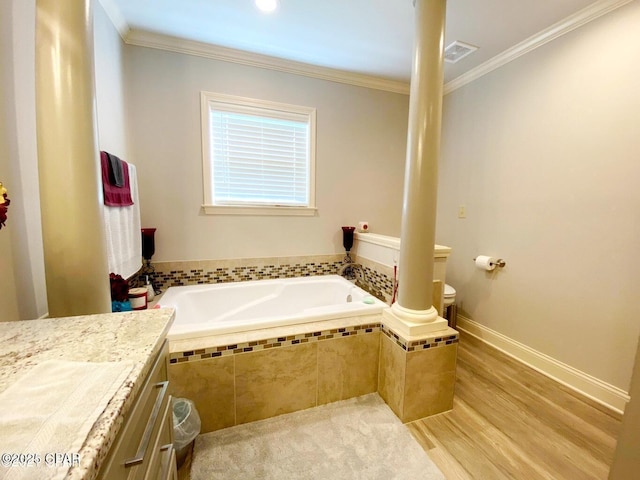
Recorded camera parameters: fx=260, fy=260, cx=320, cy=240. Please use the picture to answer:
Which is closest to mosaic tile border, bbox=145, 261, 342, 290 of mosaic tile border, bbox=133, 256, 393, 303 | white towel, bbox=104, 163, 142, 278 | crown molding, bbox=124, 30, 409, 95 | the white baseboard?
mosaic tile border, bbox=133, 256, 393, 303

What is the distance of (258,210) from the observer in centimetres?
249

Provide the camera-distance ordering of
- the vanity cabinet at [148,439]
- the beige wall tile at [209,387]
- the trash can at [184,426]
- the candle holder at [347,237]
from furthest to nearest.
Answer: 1. the candle holder at [347,237]
2. the beige wall tile at [209,387]
3. the trash can at [184,426]
4. the vanity cabinet at [148,439]

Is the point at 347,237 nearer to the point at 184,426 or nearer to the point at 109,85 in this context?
the point at 184,426

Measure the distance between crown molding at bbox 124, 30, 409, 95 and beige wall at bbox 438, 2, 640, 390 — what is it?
90cm

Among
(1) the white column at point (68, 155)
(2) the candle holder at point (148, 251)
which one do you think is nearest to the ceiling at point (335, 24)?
(1) the white column at point (68, 155)

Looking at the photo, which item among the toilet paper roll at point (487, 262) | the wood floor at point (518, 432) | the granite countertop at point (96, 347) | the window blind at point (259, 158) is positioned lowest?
the wood floor at point (518, 432)

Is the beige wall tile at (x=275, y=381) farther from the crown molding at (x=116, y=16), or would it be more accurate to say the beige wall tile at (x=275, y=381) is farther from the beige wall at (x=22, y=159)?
the crown molding at (x=116, y=16)

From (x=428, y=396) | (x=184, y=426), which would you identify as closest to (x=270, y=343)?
(x=184, y=426)

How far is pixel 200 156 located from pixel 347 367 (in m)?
2.08

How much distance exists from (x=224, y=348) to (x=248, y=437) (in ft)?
1.61

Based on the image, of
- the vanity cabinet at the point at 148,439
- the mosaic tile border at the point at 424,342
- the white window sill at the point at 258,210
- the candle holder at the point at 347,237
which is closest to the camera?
the vanity cabinet at the point at 148,439

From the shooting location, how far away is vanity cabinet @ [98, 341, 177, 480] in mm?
490

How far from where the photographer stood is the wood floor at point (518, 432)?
1.24 meters

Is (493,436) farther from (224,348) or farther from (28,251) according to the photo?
(28,251)
